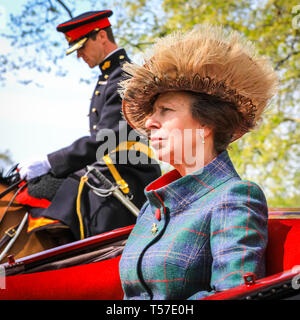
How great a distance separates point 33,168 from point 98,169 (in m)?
0.49

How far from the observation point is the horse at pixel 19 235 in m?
3.56

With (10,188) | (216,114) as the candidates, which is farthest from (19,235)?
(216,114)

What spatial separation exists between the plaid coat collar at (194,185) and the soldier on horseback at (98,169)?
163 cm

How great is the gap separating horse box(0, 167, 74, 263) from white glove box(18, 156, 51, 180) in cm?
15

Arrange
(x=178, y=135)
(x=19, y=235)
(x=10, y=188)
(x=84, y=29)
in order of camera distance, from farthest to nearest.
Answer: (x=84, y=29), (x=10, y=188), (x=19, y=235), (x=178, y=135)

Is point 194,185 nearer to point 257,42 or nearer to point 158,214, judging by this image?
point 158,214

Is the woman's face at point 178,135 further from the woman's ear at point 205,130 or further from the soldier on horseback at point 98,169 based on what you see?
the soldier on horseback at point 98,169

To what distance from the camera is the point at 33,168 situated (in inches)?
148

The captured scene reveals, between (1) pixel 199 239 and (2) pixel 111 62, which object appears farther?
(2) pixel 111 62

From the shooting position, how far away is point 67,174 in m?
3.85

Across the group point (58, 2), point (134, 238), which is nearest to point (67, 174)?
point (134, 238)

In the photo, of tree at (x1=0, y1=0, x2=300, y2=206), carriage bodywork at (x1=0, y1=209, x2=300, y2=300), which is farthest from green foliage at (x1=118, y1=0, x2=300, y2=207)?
carriage bodywork at (x1=0, y1=209, x2=300, y2=300)
